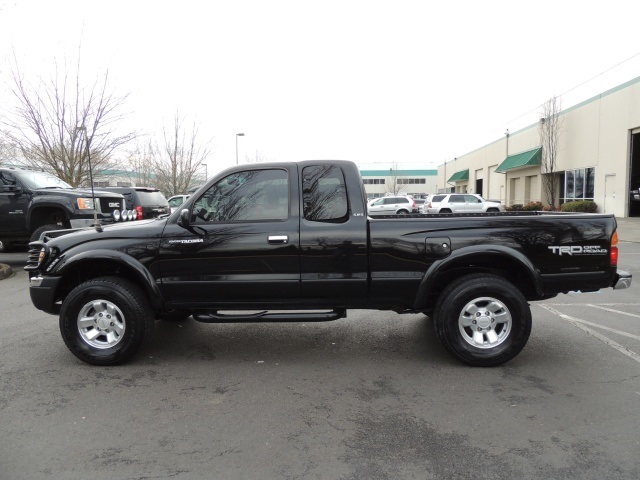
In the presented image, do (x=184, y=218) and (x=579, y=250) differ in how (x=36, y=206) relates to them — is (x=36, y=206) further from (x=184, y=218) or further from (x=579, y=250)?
(x=579, y=250)

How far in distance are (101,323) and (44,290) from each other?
651 mm

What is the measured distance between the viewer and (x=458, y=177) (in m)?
53.9

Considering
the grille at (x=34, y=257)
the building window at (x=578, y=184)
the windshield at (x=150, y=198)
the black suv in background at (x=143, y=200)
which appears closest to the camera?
the grille at (x=34, y=257)

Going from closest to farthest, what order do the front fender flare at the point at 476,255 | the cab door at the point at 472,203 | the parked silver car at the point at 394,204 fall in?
the front fender flare at the point at 476,255
the cab door at the point at 472,203
the parked silver car at the point at 394,204

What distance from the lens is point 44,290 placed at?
4410 millimetres

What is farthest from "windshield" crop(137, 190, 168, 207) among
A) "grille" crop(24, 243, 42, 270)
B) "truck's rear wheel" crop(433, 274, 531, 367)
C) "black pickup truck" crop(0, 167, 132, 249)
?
"truck's rear wheel" crop(433, 274, 531, 367)

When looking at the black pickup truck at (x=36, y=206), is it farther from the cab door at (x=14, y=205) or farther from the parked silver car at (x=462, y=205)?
the parked silver car at (x=462, y=205)

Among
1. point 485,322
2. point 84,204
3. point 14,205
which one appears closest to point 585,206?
point 485,322

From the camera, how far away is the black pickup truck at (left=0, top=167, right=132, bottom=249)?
9.73 meters

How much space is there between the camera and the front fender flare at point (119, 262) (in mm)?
4270

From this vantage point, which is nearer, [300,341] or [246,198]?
[246,198]

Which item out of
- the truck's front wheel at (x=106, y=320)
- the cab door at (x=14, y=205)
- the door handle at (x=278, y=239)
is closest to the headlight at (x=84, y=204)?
the cab door at (x=14, y=205)

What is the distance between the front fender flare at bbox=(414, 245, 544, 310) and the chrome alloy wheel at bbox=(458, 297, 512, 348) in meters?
0.37

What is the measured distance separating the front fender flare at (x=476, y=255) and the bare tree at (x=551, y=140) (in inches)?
1160
